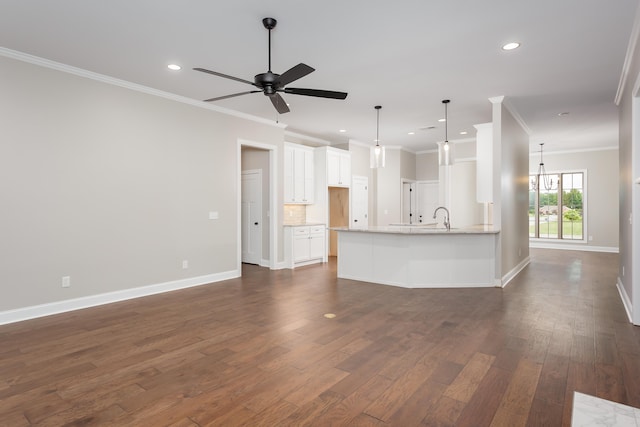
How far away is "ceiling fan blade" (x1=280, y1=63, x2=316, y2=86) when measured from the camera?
2.90 metres

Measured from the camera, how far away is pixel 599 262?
7.89 m

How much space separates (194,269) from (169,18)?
12.0ft

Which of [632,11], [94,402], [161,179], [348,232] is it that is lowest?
[94,402]

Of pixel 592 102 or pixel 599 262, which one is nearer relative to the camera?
pixel 592 102

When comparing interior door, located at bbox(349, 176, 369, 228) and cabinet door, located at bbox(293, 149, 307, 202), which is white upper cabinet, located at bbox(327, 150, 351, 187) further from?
cabinet door, located at bbox(293, 149, 307, 202)

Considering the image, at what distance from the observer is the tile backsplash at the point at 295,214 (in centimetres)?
805

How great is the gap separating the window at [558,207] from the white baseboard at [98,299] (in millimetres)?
9649

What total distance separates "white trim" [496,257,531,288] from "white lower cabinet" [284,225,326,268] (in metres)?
3.73

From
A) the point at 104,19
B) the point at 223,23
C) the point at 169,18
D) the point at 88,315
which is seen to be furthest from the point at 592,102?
the point at 88,315

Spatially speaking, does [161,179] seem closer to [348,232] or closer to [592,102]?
[348,232]

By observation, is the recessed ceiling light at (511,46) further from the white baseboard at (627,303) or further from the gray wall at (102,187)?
the gray wall at (102,187)

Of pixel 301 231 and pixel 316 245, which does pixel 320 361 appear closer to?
pixel 301 231

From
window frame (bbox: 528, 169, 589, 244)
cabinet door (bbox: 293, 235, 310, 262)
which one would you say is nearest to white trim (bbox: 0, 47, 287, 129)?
cabinet door (bbox: 293, 235, 310, 262)

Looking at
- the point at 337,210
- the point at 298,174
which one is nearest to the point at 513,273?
the point at 337,210
